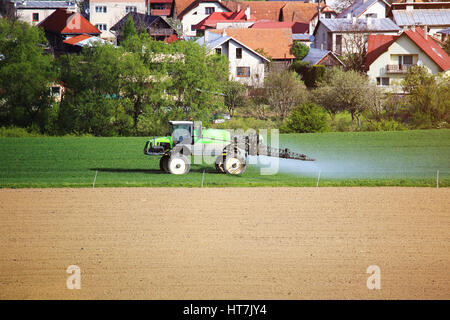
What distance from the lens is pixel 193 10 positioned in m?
116

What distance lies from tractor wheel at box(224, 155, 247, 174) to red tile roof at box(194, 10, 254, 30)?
82624 mm

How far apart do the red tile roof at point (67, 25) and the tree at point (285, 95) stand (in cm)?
4711

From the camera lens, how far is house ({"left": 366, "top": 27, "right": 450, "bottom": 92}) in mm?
65562

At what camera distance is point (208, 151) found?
27375 millimetres

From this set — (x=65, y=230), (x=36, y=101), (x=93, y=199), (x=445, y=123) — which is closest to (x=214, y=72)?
(x=36, y=101)

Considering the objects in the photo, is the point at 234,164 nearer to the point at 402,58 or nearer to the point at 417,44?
the point at 417,44

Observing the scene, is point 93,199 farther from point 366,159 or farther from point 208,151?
point 366,159

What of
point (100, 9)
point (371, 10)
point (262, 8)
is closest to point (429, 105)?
point (371, 10)

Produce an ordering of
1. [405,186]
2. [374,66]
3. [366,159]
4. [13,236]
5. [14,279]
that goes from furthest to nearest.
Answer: [374,66]
[366,159]
[405,186]
[13,236]
[14,279]

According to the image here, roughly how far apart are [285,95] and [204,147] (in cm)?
2618

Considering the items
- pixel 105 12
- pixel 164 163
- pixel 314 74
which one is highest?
pixel 105 12

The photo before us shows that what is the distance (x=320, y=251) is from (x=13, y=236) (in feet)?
26.9

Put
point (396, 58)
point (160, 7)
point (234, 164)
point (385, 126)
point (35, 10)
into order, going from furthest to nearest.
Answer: point (160, 7), point (35, 10), point (396, 58), point (385, 126), point (234, 164)

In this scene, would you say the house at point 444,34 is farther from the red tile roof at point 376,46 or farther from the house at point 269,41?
the house at point 269,41
